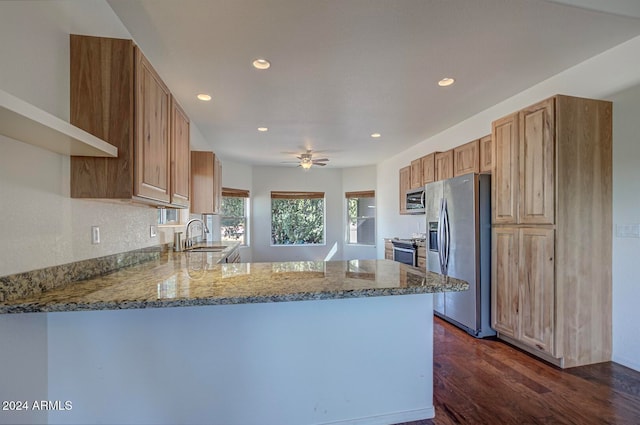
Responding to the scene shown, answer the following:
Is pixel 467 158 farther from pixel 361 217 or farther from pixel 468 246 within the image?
pixel 361 217

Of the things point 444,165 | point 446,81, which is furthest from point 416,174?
point 446,81

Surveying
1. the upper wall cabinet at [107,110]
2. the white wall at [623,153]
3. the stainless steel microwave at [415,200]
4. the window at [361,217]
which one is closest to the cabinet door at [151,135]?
the upper wall cabinet at [107,110]

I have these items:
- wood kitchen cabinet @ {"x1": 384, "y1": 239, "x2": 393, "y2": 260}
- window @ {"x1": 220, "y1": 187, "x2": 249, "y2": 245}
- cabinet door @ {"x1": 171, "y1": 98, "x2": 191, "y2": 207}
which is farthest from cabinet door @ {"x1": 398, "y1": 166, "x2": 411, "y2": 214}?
cabinet door @ {"x1": 171, "y1": 98, "x2": 191, "y2": 207}

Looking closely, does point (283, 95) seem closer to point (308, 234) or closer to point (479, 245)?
point (479, 245)

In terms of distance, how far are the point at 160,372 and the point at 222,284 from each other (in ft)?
1.77

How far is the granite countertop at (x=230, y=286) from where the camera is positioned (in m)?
1.19

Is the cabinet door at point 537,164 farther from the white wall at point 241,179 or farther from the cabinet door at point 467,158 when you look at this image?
the white wall at point 241,179

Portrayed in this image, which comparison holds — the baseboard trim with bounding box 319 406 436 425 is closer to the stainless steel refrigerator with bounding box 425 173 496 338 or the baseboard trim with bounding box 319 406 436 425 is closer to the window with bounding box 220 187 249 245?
the stainless steel refrigerator with bounding box 425 173 496 338

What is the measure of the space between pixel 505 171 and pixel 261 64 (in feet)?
8.22

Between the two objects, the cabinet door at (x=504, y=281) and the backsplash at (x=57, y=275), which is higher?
the backsplash at (x=57, y=275)

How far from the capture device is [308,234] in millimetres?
7387

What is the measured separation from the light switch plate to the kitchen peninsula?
1.97 meters

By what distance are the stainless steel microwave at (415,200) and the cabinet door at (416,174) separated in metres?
0.17

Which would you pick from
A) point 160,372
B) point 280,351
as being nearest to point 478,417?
point 280,351
